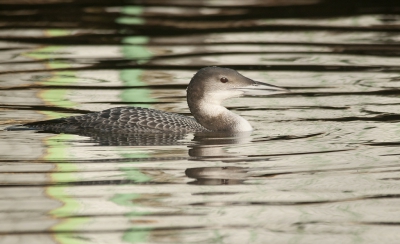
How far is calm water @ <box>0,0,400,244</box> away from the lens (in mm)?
5918

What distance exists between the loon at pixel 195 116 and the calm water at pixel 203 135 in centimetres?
13

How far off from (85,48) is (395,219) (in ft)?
24.9

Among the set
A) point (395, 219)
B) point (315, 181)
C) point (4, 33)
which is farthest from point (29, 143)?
point (4, 33)

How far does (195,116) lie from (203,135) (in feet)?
0.76

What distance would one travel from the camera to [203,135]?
8688 millimetres

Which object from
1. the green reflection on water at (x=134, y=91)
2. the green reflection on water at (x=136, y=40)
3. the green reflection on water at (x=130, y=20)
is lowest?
the green reflection on water at (x=134, y=91)

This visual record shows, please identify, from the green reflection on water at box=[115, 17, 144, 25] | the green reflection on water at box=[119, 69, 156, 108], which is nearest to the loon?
the green reflection on water at box=[119, 69, 156, 108]

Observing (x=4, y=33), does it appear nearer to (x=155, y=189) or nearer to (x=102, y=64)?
(x=102, y=64)

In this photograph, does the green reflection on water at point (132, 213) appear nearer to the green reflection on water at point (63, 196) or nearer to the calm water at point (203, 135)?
the calm water at point (203, 135)

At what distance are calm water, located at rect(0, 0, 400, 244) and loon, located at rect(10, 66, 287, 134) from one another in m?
0.13

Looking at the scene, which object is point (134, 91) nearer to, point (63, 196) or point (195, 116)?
point (195, 116)

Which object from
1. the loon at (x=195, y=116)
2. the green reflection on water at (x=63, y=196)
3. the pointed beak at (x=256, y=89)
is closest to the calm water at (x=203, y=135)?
the green reflection on water at (x=63, y=196)

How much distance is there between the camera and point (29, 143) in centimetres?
816

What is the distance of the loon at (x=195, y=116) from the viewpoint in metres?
8.50
